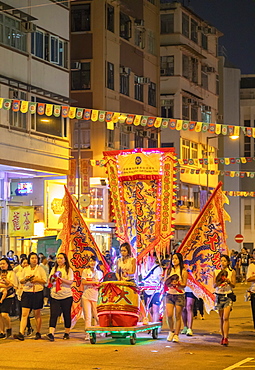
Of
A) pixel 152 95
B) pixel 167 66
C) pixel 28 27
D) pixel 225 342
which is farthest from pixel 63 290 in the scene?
pixel 167 66

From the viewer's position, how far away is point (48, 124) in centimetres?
3438

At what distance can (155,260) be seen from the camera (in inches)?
735

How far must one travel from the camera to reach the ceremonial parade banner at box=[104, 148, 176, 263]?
60.3ft

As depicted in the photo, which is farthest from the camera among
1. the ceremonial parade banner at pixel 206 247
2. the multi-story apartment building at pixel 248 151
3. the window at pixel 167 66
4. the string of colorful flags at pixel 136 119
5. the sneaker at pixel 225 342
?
the multi-story apartment building at pixel 248 151

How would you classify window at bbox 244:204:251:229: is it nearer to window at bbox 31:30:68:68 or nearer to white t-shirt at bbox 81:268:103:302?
window at bbox 31:30:68:68

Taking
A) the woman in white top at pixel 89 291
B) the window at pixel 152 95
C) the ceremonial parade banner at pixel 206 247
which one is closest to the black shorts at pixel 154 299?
the ceremonial parade banner at pixel 206 247

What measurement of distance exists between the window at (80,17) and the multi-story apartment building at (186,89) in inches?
493

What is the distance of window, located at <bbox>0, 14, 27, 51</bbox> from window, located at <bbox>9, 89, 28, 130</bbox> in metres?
1.80

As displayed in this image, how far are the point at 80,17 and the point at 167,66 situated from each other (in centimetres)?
1304

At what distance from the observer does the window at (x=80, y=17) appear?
147 ft

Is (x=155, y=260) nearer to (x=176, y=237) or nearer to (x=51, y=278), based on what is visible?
(x=51, y=278)

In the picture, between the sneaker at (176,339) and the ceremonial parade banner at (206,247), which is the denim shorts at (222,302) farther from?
the ceremonial parade banner at (206,247)

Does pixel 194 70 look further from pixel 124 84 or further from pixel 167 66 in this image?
pixel 124 84

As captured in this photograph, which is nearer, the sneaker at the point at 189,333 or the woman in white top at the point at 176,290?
the woman in white top at the point at 176,290
